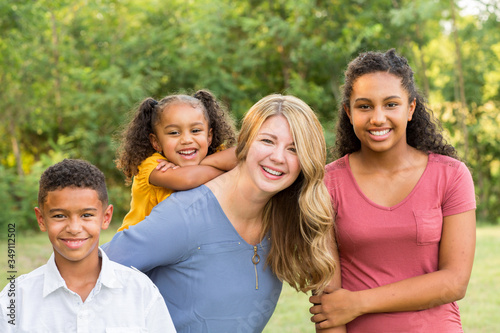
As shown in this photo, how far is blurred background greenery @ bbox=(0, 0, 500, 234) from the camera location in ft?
49.6

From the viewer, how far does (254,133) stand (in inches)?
100

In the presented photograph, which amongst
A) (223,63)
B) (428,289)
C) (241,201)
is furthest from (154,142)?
(223,63)

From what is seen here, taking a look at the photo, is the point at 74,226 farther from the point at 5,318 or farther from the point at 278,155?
the point at 278,155

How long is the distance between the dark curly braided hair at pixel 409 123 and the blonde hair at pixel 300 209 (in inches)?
14.1

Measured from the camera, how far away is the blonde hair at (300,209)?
8.21 ft

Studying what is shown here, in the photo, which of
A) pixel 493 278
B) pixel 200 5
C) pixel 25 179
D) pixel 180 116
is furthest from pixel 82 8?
pixel 180 116

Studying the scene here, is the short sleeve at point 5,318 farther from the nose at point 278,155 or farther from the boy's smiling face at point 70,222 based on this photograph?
the nose at point 278,155

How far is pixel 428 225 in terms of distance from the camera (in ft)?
8.40

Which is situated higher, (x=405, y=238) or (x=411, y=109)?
(x=411, y=109)

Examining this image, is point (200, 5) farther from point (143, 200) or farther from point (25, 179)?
point (143, 200)

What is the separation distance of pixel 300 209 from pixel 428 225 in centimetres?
57

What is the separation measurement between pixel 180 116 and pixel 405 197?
1247mm

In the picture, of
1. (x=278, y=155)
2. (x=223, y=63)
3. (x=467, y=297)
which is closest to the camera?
(x=278, y=155)

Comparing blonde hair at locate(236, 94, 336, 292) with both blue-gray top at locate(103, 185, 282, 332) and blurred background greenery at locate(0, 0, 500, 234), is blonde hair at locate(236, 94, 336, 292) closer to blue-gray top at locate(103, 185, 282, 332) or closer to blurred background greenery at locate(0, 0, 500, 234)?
blue-gray top at locate(103, 185, 282, 332)
